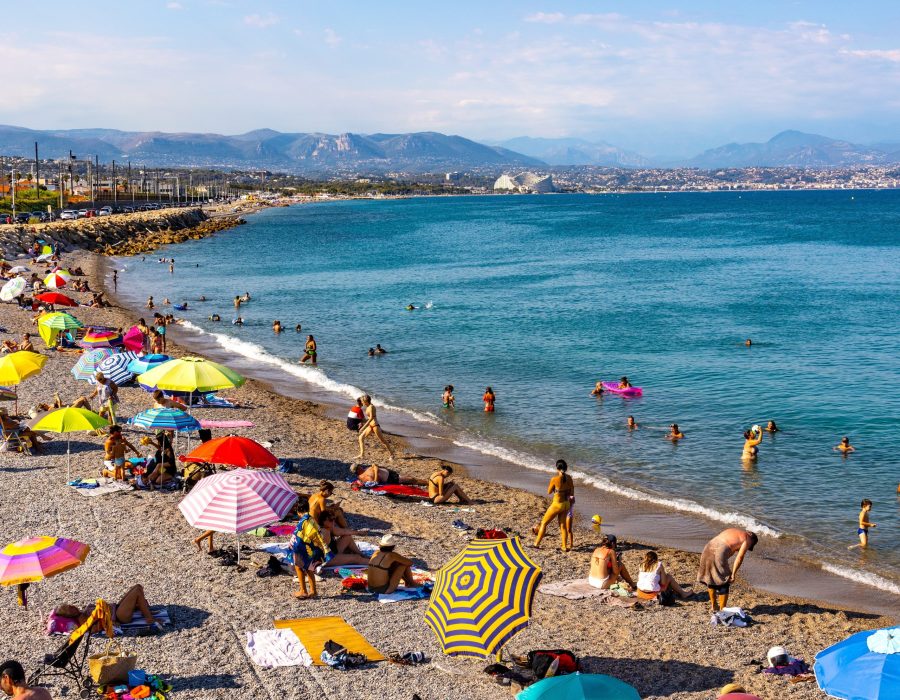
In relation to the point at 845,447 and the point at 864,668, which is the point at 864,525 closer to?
the point at 845,447

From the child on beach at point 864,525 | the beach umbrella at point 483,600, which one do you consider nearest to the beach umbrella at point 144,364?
the beach umbrella at point 483,600

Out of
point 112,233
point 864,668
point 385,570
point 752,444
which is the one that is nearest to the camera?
point 864,668

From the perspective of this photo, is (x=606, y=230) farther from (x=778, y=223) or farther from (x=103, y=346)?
(x=103, y=346)

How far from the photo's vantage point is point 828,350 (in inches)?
1375

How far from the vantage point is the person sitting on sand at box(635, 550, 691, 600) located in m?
12.8

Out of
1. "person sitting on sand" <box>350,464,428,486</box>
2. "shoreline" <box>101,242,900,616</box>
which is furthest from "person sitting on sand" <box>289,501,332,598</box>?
"shoreline" <box>101,242,900,616</box>

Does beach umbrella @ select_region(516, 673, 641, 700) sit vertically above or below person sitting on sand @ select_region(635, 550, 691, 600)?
above

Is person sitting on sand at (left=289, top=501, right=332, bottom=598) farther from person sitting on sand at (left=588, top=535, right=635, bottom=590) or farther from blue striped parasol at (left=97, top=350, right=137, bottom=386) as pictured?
blue striped parasol at (left=97, top=350, right=137, bottom=386)

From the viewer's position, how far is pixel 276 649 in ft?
34.6

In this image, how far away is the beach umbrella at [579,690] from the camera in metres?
8.24

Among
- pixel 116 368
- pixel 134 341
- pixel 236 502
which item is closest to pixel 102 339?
pixel 134 341

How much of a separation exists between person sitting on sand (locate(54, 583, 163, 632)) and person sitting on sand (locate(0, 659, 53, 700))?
2.31 meters

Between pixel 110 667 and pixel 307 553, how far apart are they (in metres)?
3.31

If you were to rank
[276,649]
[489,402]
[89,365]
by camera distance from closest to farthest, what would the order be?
1. [276,649]
2. [89,365]
3. [489,402]
